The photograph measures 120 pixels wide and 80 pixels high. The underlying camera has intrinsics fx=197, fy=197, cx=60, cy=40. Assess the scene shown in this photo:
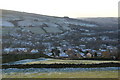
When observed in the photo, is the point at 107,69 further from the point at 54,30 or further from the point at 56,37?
the point at 54,30

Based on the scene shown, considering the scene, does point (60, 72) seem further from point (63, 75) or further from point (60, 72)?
point (63, 75)

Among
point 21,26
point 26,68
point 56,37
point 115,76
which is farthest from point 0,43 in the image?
point 115,76

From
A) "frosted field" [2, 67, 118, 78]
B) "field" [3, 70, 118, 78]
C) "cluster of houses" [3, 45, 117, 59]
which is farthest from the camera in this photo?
"cluster of houses" [3, 45, 117, 59]

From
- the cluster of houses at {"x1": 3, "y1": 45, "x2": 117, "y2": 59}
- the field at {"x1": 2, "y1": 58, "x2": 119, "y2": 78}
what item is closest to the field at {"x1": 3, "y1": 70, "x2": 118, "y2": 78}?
the field at {"x1": 2, "y1": 58, "x2": 119, "y2": 78}

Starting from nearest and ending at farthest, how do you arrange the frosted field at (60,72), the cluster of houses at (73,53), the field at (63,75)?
the field at (63,75), the frosted field at (60,72), the cluster of houses at (73,53)

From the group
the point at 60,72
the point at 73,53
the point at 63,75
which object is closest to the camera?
the point at 63,75

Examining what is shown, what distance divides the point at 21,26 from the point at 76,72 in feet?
100

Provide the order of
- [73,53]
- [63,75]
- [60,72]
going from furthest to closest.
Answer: [73,53] → [60,72] → [63,75]

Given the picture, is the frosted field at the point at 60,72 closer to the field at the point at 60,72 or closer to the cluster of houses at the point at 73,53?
the field at the point at 60,72

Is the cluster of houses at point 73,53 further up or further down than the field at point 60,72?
further up

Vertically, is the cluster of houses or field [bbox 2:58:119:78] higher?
the cluster of houses

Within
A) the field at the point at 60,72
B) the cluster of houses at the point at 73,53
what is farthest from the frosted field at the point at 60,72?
the cluster of houses at the point at 73,53

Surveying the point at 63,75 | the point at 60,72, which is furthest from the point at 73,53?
the point at 63,75

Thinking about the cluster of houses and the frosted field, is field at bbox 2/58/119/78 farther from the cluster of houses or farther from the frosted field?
the cluster of houses
